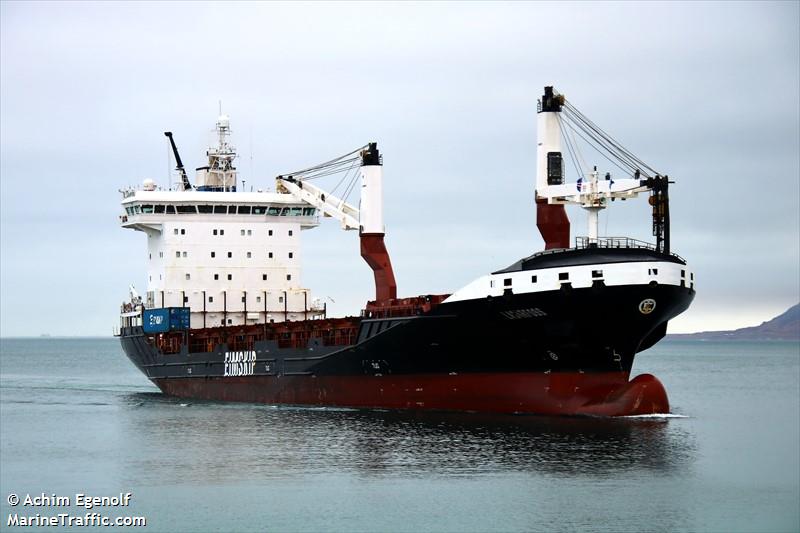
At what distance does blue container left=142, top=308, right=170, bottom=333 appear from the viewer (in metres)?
49.8

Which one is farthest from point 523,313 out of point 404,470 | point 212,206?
point 212,206

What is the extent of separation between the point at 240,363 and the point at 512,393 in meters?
12.6

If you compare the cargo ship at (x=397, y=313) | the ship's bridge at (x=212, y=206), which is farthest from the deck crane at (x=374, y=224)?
the ship's bridge at (x=212, y=206)

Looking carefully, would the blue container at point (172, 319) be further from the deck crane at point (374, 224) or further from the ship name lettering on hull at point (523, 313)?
the ship name lettering on hull at point (523, 313)

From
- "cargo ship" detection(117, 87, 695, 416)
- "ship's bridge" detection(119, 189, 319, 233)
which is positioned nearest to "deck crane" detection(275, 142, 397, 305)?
"cargo ship" detection(117, 87, 695, 416)

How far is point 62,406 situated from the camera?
163 feet

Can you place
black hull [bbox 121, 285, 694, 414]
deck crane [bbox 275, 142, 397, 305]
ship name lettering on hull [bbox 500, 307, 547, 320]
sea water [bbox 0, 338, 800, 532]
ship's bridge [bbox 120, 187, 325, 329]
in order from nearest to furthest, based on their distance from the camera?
1. sea water [bbox 0, 338, 800, 532]
2. black hull [bbox 121, 285, 694, 414]
3. ship name lettering on hull [bbox 500, 307, 547, 320]
4. deck crane [bbox 275, 142, 397, 305]
5. ship's bridge [bbox 120, 187, 325, 329]

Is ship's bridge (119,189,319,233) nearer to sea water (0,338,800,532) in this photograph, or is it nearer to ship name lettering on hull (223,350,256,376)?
ship name lettering on hull (223,350,256,376)

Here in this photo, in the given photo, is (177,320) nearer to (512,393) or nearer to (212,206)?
(212,206)

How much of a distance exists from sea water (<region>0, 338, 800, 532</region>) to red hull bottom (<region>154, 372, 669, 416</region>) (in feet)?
1.60

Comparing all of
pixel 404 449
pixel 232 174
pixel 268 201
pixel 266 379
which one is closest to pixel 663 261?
pixel 404 449

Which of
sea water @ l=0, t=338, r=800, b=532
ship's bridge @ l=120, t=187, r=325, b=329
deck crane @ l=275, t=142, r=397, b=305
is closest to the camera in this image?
sea water @ l=0, t=338, r=800, b=532

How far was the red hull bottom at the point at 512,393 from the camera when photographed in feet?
122

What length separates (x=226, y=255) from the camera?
5112cm
